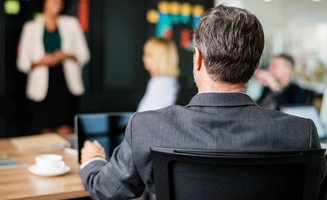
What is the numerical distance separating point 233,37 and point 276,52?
16.7 feet

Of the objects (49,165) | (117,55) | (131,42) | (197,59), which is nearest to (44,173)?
(49,165)

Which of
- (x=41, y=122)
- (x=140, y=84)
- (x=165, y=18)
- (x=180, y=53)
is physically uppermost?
(x=165, y=18)

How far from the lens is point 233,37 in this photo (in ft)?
3.87

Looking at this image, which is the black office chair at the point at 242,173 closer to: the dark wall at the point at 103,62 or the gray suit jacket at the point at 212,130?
the gray suit jacket at the point at 212,130

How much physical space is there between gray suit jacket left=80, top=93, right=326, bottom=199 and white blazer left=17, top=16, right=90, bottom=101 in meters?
3.53

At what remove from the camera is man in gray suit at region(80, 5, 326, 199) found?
3.77 ft

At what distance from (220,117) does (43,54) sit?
3.73 meters

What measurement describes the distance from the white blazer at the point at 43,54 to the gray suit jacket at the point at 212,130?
3.53m

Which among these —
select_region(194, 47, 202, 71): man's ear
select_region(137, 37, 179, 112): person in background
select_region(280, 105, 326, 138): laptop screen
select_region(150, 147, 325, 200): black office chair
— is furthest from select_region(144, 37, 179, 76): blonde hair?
select_region(150, 147, 325, 200): black office chair

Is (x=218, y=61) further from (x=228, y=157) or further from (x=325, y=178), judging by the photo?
(x=325, y=178)

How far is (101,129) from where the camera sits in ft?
6.07

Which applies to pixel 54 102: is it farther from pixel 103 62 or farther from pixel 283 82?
pixel 283 82

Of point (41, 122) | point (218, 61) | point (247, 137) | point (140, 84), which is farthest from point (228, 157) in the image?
point (140, 84)

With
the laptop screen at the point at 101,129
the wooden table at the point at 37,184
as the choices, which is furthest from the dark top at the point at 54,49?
the laptop screen at the point at 101,129
